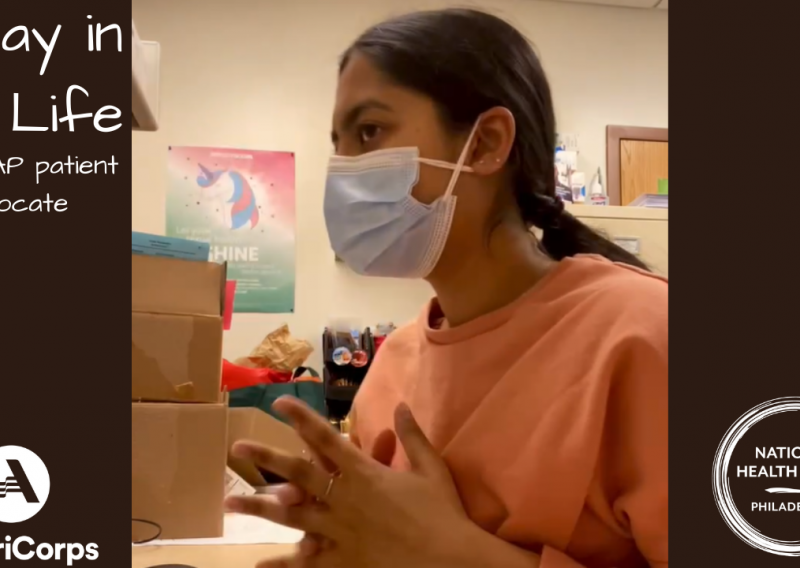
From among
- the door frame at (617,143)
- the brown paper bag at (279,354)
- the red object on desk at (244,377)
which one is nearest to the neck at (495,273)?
the red object on desk at (244,377)

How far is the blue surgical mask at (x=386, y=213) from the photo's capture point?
87 centimetres

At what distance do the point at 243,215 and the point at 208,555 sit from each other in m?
1.66

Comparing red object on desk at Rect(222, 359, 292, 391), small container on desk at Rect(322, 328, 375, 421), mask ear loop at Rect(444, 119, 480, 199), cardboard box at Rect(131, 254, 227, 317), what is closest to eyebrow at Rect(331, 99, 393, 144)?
mask ear loop at Rect(444, 119, 480, 199)

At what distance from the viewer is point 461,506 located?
2.39 ft

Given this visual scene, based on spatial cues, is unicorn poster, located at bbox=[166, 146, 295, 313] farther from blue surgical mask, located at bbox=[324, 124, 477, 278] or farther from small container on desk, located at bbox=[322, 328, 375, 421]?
blue surgical mask, located at bbox=[324, 124, 477, 278]

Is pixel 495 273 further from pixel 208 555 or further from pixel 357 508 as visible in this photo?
pixel 208 555

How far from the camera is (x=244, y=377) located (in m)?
1.98

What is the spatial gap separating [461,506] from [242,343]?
1.94 meters
